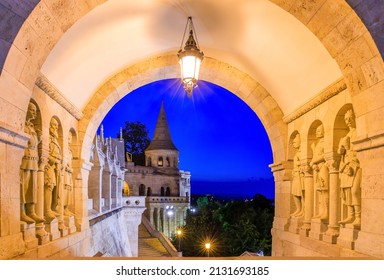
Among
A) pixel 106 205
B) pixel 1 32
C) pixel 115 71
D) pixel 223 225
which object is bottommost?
pixel 223 225

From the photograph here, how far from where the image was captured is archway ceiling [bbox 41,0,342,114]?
17.7ft

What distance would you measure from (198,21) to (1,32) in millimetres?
3474

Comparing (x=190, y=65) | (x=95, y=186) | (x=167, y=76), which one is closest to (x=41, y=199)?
(x=190, y=65)

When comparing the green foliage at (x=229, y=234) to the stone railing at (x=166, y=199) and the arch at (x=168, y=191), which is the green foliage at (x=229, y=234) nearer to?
the stone railing at (x=166, y=199)

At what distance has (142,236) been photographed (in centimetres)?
2784

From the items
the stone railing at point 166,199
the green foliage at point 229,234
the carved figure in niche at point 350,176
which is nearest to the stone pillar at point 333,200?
the carved figure in niche at point 350,176

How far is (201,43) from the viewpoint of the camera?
6.94 m

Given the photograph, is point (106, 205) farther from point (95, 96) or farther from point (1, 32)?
point (1, 32)

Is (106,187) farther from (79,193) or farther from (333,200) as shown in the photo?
(333,200)

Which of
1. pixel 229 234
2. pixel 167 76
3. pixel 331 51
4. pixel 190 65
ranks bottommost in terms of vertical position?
pixel 229 234

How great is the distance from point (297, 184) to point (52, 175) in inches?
Answer: 159

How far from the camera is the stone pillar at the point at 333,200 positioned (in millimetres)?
5434

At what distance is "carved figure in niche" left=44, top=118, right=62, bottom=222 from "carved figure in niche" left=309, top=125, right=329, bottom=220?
3.96 meters
